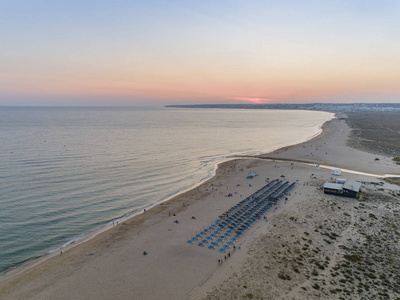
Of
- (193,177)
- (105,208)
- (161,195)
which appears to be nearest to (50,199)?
(105,208)

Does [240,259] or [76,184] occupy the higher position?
[76,184]

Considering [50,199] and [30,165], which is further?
[30,165]

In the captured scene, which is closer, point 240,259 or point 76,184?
point 240,259

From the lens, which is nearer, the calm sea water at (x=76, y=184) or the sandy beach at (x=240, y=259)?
the sandy beach at (x=240, y=259)


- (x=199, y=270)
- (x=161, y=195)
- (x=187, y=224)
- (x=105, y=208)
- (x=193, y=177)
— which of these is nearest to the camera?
(x=199, y=270)

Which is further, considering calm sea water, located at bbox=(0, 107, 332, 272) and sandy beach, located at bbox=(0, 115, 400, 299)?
calm sea water, located at bbox=(0, 107, 332, 272)

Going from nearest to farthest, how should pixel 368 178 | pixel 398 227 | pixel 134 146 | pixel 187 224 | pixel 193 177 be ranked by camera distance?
pixel 398 227
pixel 187 224
pixel 368 178
pixel 193 177
pixel 134 146

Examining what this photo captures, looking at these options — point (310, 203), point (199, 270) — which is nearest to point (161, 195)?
point (199, 270)

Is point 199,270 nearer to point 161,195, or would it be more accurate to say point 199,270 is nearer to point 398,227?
point 161,195
